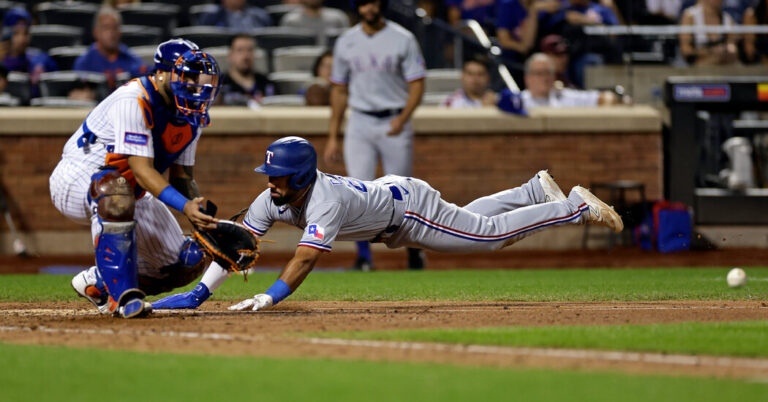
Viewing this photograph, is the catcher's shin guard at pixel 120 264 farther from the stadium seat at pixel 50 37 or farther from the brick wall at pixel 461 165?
the stadium seat at pixel 50 37

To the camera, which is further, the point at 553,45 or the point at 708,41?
the point at 708,41

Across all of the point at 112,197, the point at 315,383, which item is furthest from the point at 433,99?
the point at 315,383

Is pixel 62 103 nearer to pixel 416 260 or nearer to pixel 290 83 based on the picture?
pixel 290 83

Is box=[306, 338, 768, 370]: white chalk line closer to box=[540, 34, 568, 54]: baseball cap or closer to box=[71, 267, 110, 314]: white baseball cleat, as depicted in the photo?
box=[71, 267, 110, 314]: white baseball cleat

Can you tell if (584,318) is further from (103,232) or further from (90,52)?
(90,52)

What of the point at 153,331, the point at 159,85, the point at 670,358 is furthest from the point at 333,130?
the point at 670,358

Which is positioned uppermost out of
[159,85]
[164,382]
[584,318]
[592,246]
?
[159,85]
